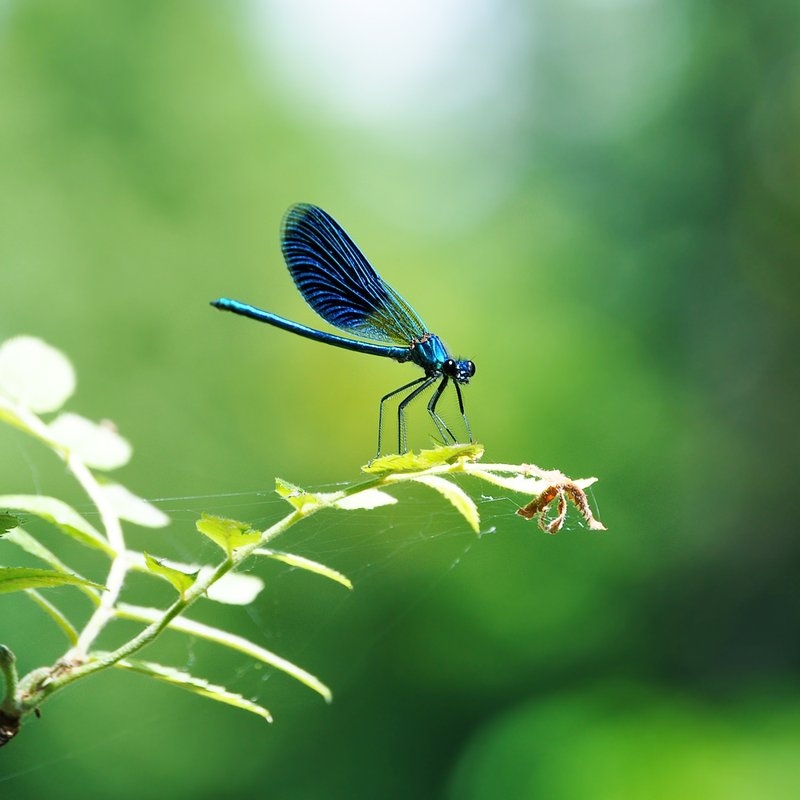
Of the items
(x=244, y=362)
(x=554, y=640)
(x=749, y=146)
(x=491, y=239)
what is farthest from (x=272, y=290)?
(x=749, y=146)

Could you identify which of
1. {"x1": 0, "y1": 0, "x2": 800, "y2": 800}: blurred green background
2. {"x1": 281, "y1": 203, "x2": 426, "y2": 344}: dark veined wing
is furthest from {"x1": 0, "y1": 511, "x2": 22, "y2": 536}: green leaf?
{"x1": 0, "y1": 0, "x2": 800, "y2": 800}: blurred green background

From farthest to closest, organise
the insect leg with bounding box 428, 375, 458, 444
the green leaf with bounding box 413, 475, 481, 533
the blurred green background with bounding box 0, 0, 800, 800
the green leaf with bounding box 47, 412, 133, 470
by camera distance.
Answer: the blurred green background with bounding box 0, 0, 800, 800 → the insect leg with bounding box 428, 375, 458, 444 → the green leaf with bounding box 47, 412, 133, 470 → the green leaf with bounding box 413, 475, 481, 533

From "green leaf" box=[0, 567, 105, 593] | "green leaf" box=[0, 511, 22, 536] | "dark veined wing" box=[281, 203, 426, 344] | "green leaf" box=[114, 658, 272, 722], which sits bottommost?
"green leaf" box=[114, 658, 272, 722]

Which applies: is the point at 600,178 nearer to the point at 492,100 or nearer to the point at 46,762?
the point at 492,100

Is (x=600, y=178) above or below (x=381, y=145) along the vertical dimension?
above

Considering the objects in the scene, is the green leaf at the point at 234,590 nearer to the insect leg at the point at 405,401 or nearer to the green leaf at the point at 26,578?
the green leaf at the point at 26,578

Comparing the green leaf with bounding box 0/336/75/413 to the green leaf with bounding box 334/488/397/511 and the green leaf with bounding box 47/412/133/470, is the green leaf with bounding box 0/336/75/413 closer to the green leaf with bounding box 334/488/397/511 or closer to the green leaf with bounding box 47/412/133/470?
the green leaf with bounding box 47/412/133/470
